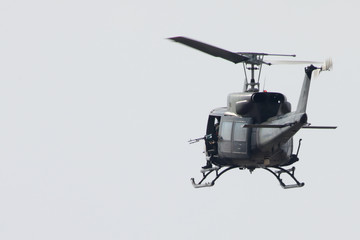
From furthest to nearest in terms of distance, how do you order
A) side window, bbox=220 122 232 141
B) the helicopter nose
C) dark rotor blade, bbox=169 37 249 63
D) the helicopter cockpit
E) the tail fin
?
side window, bbox=220 122 232 141 < the helicopter cockpit < the tail fin < dark rotor blade, bbox=169 37 249 63 < the helicopter nose

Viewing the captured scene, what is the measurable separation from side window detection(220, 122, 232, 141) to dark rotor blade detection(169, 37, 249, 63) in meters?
1.95

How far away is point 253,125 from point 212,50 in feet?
7.94

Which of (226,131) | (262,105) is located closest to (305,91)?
(262,105)

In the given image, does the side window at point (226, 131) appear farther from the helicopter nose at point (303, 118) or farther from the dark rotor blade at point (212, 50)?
the helicopter nose at point (303, 118)

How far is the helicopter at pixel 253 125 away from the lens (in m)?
31.2

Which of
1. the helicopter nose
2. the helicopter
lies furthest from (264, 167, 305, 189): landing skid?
the helicopter nose

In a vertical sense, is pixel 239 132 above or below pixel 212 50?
below

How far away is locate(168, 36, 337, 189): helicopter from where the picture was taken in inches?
1228

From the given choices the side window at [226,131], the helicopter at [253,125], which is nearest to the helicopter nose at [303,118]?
the helicopter at [253,125]

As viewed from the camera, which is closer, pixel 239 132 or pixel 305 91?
pixel 305 91

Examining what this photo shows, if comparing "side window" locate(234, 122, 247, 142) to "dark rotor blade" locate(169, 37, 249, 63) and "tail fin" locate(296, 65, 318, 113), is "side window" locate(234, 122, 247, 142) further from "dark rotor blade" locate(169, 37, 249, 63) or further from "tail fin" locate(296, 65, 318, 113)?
"tail fin" locate(296, 65, 318, 113)

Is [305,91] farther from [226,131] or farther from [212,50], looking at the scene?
[226,131]

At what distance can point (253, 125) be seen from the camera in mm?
31391

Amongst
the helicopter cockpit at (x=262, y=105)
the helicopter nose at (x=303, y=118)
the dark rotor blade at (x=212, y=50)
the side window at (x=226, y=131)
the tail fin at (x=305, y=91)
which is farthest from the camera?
the side window at (x=226, y=131)
